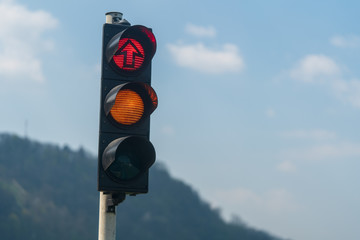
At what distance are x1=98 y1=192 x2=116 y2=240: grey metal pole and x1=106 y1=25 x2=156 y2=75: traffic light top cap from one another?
3.42 ft

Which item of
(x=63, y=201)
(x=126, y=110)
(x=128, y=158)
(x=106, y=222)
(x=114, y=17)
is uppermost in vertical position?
(x=63, y=201)

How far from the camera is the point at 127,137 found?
464 cm

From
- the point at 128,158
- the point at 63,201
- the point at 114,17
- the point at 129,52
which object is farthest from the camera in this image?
the point at 63,201

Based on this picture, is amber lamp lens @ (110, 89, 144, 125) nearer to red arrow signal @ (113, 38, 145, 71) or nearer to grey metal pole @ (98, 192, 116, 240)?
red arrow signal @ (113, 38, 145, 71)

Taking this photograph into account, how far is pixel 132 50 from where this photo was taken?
4.91m

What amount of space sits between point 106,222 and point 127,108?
94 centimetres

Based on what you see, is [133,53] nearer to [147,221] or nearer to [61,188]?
[147,221]

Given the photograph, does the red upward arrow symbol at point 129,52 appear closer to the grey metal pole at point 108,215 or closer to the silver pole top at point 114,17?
the silver pole top at point 114,17

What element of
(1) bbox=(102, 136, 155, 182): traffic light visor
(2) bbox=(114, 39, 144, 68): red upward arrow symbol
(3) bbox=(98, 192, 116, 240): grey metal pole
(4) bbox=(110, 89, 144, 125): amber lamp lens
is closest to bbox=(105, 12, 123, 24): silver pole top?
(2) bbox=(114, 39, 144, 68): red upward arrow symbol

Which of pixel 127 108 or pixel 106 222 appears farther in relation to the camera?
pixel 106 222

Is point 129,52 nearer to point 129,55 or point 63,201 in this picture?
point 129,55

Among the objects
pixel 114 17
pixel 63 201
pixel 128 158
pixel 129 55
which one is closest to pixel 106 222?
pixel 128 158

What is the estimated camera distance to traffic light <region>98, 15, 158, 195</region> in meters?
4.69

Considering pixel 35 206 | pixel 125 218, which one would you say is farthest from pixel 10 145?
pixel 125 218
